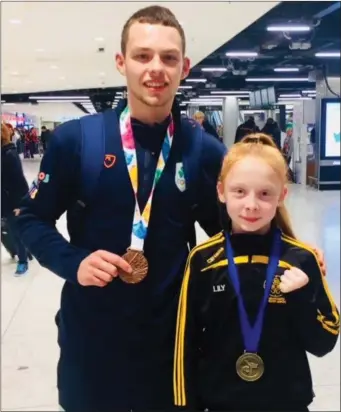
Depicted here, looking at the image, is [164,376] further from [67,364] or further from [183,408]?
[67,364]

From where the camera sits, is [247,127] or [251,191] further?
[247,127]

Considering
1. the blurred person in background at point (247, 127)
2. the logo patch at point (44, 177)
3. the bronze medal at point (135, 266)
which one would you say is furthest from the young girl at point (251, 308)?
the blurred person in background at point (247, 127)

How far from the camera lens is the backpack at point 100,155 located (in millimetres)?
1098

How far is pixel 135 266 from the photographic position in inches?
42.4

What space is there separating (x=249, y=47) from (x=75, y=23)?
244 inches

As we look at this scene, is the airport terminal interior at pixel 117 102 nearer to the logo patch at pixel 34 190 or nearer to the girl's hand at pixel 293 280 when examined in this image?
the logo patch at pixel 34 190

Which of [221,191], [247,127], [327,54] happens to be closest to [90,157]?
[221,191]

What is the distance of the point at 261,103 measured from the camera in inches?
94.8

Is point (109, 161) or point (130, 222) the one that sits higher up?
point (109, 161)

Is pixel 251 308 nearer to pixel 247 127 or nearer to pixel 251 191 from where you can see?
pixel 251 191

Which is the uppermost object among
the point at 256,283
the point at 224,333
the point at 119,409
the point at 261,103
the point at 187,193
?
the point at 261,103

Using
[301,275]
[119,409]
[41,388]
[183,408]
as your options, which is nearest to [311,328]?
[301,275]

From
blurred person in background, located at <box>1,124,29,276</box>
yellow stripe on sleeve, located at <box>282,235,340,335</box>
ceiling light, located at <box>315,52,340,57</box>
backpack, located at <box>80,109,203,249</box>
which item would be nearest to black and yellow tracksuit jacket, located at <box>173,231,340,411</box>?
yellow stripe on sleeve, located at <box>282,235,340,335</box>

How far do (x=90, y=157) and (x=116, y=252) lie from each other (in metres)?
0.20
